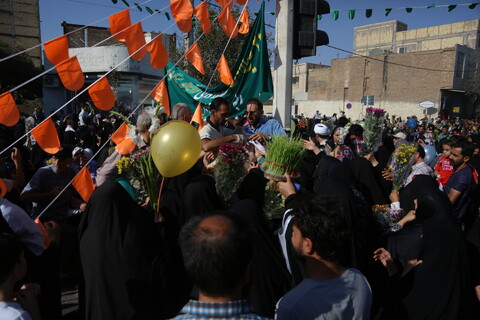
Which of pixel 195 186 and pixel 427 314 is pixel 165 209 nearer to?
pixel 195 186

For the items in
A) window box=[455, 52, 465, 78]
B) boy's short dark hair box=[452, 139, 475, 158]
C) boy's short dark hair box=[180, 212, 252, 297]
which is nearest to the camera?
boy's short dark hair box=[180, 212, 252, 297]

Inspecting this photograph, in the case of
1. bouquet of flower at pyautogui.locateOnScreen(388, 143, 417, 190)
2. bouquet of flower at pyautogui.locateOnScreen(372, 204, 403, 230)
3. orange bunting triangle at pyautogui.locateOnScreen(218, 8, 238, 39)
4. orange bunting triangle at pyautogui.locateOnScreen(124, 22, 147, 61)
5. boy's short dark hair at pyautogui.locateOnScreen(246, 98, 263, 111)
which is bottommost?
bouquet of flower at pyautogui.locateOnScreen(372, 204, 403, 230)

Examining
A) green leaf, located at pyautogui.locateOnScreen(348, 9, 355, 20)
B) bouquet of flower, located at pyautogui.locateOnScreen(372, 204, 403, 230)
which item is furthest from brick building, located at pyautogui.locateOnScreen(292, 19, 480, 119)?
bouquet of flower, located at pyautogui.locateOnScreen(372, 204, 403, 230)

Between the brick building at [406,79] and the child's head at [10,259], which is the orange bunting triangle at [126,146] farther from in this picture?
the brick building at [406,79]

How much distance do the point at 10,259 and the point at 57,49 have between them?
1.88m

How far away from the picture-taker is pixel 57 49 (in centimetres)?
304

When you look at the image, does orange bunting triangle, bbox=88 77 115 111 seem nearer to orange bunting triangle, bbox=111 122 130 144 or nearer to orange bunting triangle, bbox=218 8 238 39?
orange bunting triangle, bbox=111 122 130 144

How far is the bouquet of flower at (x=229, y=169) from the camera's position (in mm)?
2945

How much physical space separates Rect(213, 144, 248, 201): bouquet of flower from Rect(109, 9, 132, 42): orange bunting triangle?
161 centimetres

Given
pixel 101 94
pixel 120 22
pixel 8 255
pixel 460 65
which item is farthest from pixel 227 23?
pixel 460 65

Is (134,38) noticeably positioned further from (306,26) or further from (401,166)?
(401,166)

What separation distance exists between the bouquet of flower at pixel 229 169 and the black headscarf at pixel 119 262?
0.71m

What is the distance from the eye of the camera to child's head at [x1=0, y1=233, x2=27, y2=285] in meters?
1.87

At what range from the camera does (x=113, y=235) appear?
8.02ft
